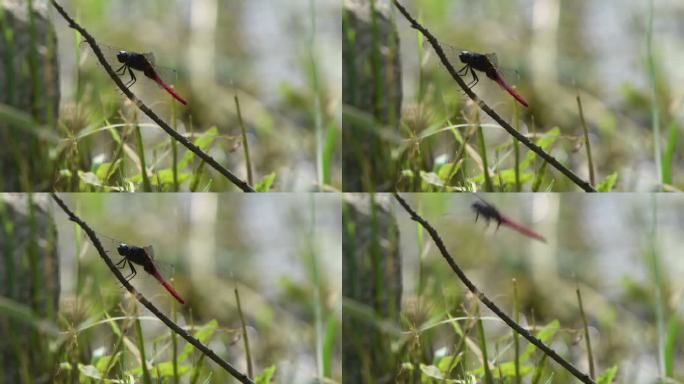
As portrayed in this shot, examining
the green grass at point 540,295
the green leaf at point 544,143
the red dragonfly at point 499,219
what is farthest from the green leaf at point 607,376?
the green leaf at point 544,143

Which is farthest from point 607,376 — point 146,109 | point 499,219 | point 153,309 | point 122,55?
point 122,55

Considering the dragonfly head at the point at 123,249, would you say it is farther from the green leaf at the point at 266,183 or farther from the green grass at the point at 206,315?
the green leaf at the point at 266,183

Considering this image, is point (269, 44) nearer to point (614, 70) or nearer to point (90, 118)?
point (90, 118)

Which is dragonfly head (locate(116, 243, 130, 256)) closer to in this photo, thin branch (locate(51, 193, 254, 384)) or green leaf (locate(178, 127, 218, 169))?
thin branch (locate(51, 193, 254, 384))

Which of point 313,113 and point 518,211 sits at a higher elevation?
point 313,113

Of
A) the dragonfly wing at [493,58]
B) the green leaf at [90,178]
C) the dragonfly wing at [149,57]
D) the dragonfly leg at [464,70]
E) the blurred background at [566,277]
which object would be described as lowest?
the blurred background at [566,277]

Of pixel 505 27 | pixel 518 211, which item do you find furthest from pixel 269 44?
pixel 518 211
